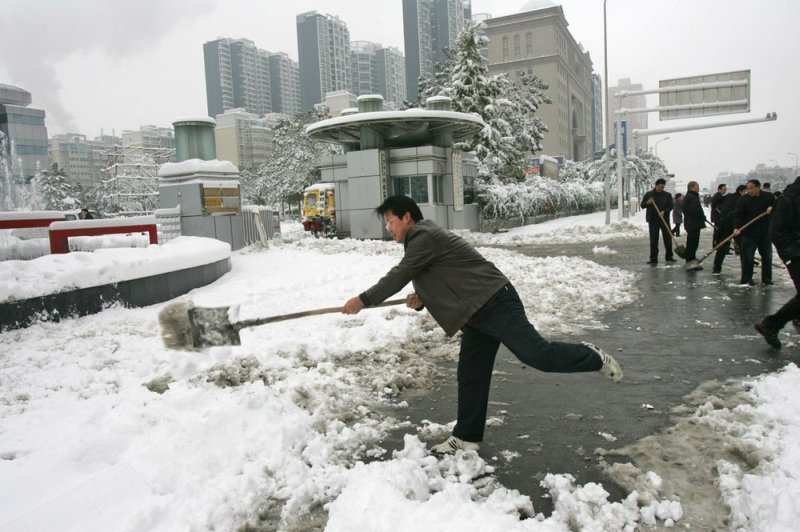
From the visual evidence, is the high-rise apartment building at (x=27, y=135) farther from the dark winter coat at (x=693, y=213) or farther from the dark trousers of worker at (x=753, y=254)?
the dark trousers of worker at (x=753, y=254)

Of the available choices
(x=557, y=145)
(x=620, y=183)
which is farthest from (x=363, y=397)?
(x=557, y=145)

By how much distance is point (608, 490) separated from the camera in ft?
10.2

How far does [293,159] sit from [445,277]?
58369 millimetres

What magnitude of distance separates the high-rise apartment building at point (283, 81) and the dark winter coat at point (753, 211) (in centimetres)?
13867

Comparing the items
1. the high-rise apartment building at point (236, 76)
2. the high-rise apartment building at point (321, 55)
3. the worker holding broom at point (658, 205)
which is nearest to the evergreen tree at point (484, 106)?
the worker holding broom at point (658, 205)

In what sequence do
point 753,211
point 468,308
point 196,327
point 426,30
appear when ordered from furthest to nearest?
point 426,30 → point 753,211 → point 196,327 → point 468,308

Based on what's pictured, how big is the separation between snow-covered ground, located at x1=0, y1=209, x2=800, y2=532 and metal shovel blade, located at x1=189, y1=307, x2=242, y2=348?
40 centimetres

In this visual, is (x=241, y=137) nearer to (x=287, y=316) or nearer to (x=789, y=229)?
(x=789, y=229)

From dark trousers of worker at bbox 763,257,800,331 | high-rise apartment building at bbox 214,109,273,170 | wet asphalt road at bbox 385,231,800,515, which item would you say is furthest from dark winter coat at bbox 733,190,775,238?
high-rise apartment building at bbox 214,109,273,170

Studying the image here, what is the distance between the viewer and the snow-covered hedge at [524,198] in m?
27.0

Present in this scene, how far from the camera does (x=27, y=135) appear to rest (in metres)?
57.8

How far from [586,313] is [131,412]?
600cm

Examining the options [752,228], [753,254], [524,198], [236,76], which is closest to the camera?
[752,228]

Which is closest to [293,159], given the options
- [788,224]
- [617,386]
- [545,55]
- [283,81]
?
[788,224]
